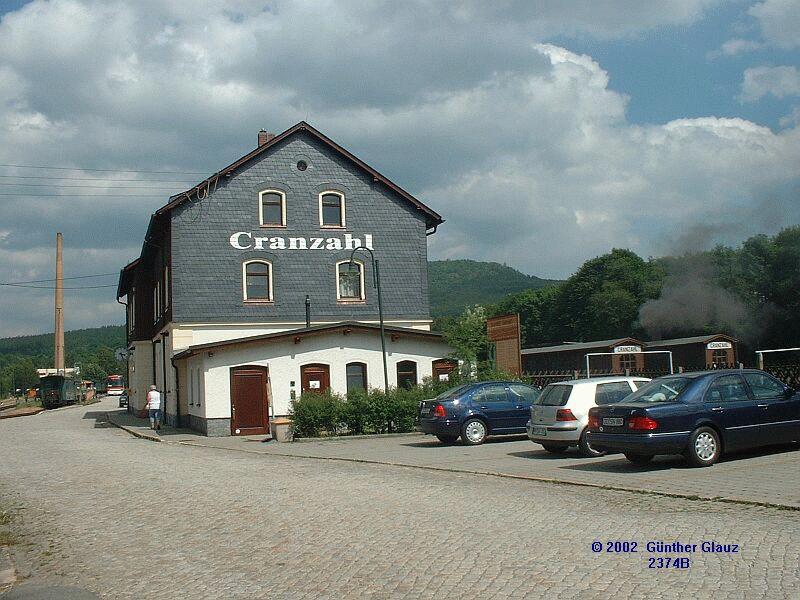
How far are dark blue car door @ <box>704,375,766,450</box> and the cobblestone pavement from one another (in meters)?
3.22

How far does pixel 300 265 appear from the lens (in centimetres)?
3531

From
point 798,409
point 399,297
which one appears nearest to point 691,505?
point 798,409

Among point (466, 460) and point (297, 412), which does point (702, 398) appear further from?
point (297, 412)

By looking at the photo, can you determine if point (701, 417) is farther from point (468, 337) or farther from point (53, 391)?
point (53, 391)

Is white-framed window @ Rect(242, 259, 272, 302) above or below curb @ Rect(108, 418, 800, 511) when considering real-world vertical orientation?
above

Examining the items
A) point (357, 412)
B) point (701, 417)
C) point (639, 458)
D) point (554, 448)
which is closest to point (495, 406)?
point (554, 448)

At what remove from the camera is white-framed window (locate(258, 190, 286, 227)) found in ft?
115

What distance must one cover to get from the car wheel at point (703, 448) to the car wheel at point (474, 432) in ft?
26.2

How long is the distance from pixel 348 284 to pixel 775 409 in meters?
23.2

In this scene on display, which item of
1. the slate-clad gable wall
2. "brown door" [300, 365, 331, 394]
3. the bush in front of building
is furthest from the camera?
the slate-clad gable wall

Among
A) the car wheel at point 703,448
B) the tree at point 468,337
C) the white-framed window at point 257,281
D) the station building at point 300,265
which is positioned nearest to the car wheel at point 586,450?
the car wheel at point 703,448

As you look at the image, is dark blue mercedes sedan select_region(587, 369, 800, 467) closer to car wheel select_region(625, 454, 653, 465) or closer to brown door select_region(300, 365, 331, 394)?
car wheel select_region(625, 454, 653, 465)

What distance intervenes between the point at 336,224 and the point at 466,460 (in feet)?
65.8

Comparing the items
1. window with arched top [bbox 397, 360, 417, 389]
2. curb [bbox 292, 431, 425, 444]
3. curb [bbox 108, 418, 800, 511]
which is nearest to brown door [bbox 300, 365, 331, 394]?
window with arched top [bbox 397, 360, 417, 389]
